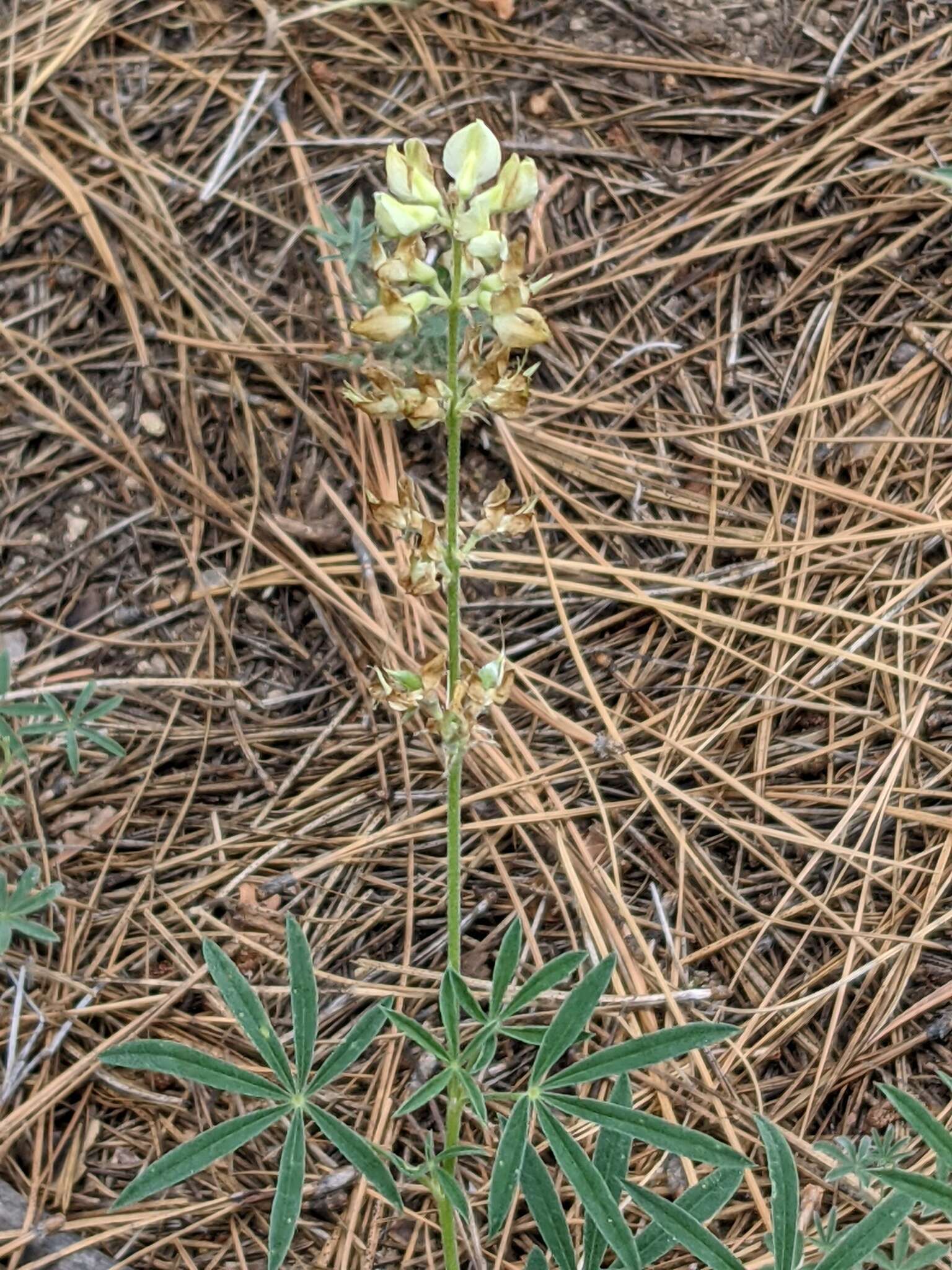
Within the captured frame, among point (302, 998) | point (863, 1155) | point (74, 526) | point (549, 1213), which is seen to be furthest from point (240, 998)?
point (74, 526)

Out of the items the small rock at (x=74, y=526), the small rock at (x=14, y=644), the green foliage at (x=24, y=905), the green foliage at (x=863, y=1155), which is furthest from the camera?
the small rock at (x=74, y=526)

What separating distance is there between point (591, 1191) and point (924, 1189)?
0.37 metres

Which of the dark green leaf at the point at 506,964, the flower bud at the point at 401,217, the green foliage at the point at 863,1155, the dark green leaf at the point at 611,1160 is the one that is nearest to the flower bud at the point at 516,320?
the flower bud at the point at 401,217

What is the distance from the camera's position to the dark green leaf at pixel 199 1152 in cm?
133

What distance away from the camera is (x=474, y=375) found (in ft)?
4.23

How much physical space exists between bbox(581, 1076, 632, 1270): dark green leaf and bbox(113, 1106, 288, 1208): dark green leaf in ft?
1.34

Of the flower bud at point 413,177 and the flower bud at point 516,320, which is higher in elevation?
the flower bud at point 413,177

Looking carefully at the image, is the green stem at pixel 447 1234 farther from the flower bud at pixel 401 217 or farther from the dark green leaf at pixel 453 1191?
the flower bud at pixel 401 217

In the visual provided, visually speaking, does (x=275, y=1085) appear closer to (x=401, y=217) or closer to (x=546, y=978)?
(x=546, y=978)

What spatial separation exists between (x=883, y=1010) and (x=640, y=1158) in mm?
459

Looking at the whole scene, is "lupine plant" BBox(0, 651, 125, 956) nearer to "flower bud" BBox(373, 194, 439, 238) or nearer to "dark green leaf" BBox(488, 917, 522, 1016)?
"dark green leaf" BBox(488, 917, 522, 1016)

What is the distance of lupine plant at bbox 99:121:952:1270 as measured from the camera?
128cm

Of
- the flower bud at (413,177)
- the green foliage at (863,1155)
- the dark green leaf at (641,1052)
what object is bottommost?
the green foliage at (863,1155)

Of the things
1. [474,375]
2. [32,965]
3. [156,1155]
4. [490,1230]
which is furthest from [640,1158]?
[474,375]
